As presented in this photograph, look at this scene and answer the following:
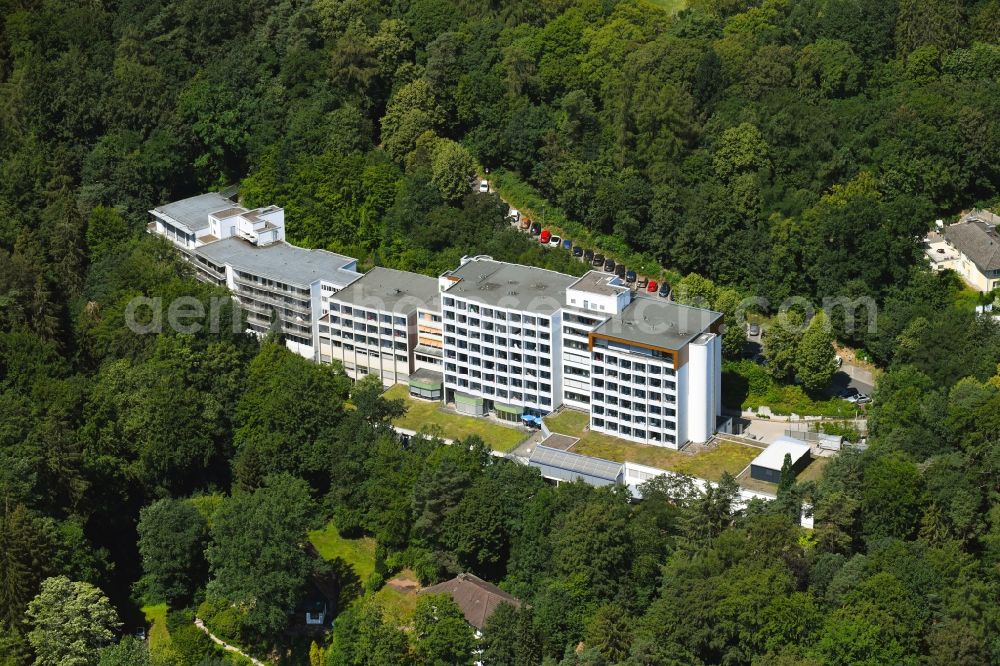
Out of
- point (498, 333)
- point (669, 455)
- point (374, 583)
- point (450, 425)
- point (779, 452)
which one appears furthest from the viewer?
point (450, 425)

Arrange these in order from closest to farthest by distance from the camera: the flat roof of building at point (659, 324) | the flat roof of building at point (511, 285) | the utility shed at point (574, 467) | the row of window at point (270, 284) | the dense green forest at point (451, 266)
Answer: the dense green forest at point (451, 266), the utility shed at point (574, 467), the flat roof of building at point (659, 324), the flat roof of building at point (511, 285), the row of window at point (270, 284)

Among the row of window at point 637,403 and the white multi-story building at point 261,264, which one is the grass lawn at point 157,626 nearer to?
the white multi-story building at point 261,264

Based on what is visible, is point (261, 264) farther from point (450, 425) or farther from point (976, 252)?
point (976, 252)

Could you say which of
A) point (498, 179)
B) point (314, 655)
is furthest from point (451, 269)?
point (314, 655)

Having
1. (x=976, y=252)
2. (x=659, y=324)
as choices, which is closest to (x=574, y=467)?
(x=659, y=324)

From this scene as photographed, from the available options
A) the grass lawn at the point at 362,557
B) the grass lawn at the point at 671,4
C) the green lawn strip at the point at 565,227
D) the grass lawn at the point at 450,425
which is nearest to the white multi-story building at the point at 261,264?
the grass lawn at the point at 450,425

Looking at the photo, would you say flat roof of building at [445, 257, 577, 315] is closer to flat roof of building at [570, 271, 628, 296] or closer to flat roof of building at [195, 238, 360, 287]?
flat roof of building at [570, 271, 628, 296]
